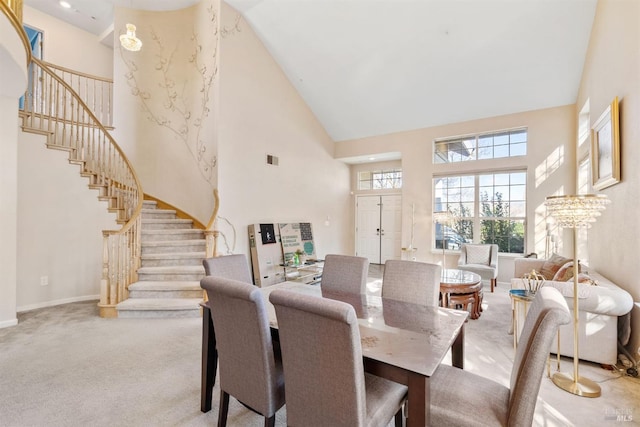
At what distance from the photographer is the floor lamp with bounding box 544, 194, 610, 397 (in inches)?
81.9

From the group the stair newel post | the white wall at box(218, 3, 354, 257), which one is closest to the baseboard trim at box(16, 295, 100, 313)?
the stair newel post

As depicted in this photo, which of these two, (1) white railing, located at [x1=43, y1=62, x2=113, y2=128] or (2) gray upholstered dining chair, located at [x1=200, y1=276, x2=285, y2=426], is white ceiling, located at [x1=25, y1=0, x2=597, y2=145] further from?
(2) gray upholstered dining chair, located at [x1=200, y1=276, x2=285, y2=426]

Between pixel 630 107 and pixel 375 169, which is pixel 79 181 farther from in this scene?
pixel 630 107

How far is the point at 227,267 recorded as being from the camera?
7.69 ft

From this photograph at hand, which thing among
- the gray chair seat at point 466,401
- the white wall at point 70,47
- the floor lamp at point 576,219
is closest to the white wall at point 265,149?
the white wall at point 70,47

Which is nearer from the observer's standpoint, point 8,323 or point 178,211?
point 8,323

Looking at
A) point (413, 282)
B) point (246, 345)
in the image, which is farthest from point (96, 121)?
point (413, 282)

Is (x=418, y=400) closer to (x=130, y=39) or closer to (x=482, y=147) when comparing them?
(x=130, y=39)

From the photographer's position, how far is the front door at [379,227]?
286 inches

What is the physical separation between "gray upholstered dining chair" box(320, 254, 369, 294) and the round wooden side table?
1.44 meters

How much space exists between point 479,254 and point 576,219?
3291 millimetres

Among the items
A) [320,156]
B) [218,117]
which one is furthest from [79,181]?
[320,156]

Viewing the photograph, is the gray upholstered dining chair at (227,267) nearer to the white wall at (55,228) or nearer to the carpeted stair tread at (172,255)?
the carpeted stair tread at (172,255)

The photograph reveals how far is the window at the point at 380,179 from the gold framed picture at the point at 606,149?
12.9 feet
